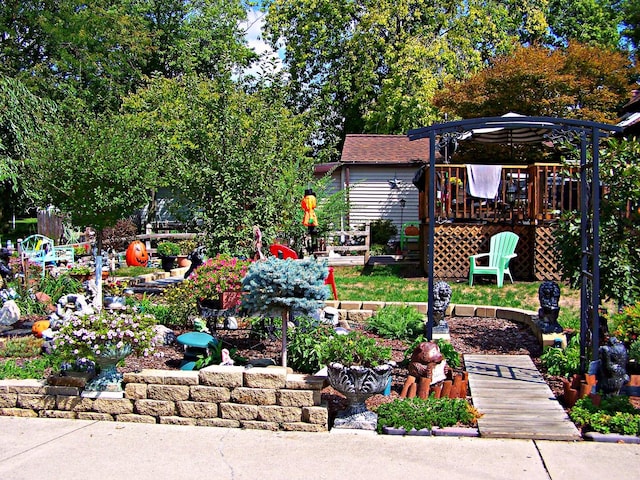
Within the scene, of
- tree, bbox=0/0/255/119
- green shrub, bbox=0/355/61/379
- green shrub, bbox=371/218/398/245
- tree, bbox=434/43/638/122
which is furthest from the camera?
tree, bbox=0/0/255/119

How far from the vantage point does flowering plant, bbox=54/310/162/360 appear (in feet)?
18.6

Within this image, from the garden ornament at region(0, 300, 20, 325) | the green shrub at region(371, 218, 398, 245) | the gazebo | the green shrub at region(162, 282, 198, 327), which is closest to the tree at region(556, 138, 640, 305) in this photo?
the gazebo

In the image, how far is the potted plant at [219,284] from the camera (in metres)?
7.59

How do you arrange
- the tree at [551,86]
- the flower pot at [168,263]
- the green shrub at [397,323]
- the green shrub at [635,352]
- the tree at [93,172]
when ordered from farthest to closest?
1. the tree at [551,86]
2. the flower pot at [168,263]
3. the tree at [93,172]
4. the green shrub at [397,323]
5. the green shrub at [635,352]

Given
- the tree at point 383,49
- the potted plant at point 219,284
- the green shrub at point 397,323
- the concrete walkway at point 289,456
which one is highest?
the tree at point 383,49

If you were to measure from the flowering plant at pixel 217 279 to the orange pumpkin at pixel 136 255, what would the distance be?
888 centimetres

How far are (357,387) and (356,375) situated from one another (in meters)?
0.10

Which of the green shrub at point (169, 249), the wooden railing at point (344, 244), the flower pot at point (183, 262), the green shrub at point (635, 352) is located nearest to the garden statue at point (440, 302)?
the green shrub at point (635, 352)

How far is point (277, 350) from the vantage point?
24.1 feet

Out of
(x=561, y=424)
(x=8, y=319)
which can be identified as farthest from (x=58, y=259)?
(x=561, y=424)

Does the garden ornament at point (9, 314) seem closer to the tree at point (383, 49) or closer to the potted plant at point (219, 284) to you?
the potted plant at point (219, 284)

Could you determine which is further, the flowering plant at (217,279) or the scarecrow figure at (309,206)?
the scarecrow figure at (309,206)

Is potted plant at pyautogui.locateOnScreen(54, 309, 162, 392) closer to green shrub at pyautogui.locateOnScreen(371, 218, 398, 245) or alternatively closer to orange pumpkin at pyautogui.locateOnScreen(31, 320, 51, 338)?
orange pumpkin at pyautogui.locateOnScreen(31, 320, 51, 338)

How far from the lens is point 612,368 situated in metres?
5.57
